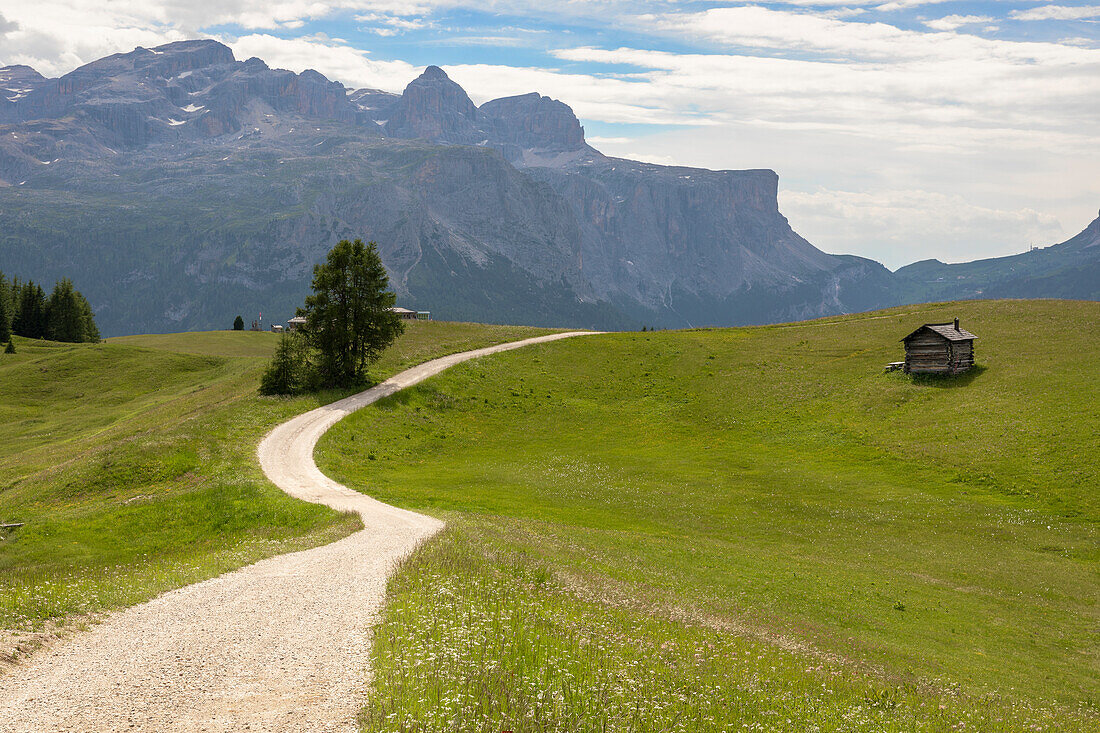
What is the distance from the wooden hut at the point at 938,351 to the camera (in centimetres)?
6975

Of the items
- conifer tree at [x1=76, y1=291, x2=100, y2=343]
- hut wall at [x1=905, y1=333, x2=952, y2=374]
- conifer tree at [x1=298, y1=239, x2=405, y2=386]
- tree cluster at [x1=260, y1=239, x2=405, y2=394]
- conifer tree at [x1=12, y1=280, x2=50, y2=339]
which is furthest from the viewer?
conifer tree at [x1=76, y1=291, x2=100, y2=343]

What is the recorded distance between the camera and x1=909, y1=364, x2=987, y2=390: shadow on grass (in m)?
68.2

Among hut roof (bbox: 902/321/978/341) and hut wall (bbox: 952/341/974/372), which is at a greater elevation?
hut roof (bbox: 902/321/978/341)

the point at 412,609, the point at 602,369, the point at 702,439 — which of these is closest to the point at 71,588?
the point at 412,609

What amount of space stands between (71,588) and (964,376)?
74873 mm

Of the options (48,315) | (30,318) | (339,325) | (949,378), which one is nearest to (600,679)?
(339,325)

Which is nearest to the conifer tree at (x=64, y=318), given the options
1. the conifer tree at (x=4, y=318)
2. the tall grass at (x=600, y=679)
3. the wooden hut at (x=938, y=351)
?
the conifer tree at (x=4, y=318)

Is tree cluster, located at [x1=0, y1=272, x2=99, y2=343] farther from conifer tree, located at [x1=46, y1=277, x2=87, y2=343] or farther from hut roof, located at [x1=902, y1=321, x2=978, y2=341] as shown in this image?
hut roof, located at [x1=902, y1=321, x2=978, y2=341]

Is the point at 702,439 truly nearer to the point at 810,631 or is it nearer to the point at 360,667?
the point at 810,631

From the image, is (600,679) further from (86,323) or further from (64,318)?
(86,323)

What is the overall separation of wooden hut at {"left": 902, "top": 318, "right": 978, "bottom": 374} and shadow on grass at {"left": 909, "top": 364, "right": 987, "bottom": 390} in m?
0.42

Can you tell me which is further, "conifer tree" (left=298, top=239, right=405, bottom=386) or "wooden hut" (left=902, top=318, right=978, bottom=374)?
"conifer tree" (left=298, top=239, right=405, bottom=386)

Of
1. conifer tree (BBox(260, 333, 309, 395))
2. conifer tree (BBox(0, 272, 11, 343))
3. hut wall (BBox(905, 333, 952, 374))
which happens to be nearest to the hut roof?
hut wall (BBox(905, 333, 952, 374))

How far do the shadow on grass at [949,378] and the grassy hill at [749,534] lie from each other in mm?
517
